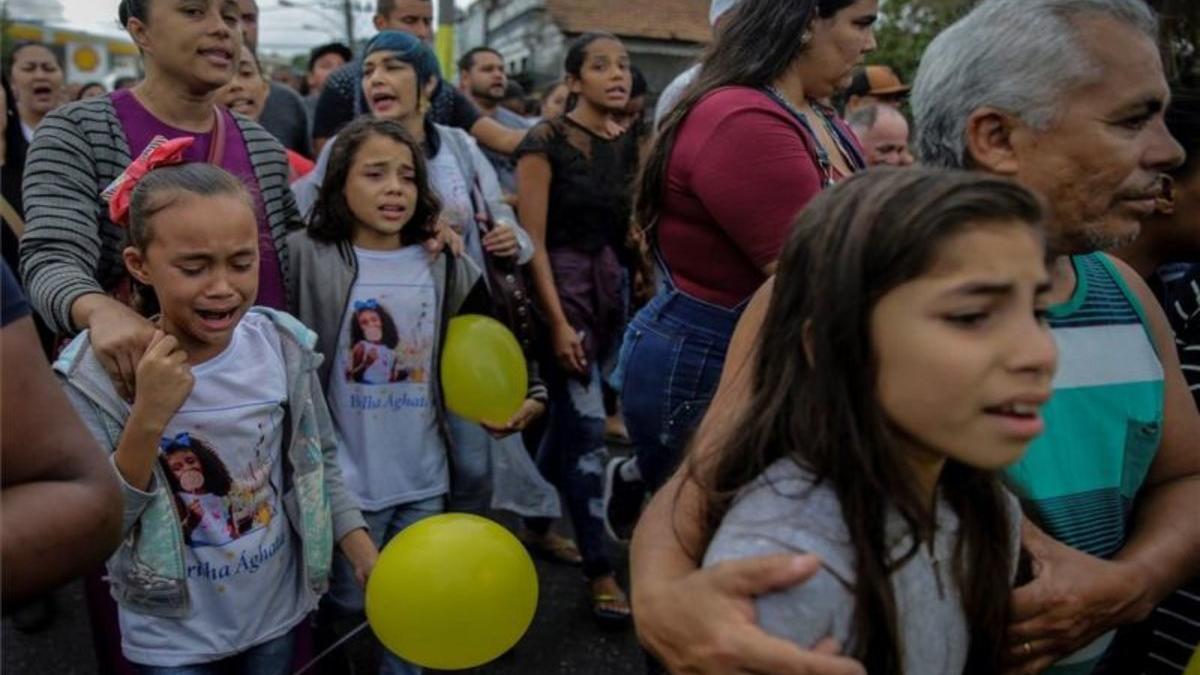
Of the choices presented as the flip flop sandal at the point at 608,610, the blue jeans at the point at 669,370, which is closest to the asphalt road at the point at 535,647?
the flip flop sandal at the point at 608,610

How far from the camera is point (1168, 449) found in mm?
1593

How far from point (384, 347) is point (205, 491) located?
84cm

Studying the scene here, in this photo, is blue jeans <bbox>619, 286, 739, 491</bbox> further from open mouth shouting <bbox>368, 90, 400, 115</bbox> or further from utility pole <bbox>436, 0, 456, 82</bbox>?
utility pole <bbox>436, 0, 456, 82</bbox>

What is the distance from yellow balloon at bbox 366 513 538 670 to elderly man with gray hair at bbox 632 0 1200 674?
0.73 metres

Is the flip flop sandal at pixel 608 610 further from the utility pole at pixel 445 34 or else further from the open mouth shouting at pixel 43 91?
→ the utility pole at pixel 445 34

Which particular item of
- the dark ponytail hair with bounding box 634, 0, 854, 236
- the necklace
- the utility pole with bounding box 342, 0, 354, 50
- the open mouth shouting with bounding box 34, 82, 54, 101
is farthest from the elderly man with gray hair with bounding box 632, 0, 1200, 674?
the utility pole with bounding box 342, 0, 354, 50

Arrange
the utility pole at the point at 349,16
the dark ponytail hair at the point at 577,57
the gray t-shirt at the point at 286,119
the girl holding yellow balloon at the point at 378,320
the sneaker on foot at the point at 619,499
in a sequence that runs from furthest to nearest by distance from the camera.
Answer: the utility pole at the point at 349,16
the gray t-shirt at the point at 286,119
the dark ponytail hair at the point at 577,57
the sneaker on foot at the point at 619,499
the girl holding yellow balloon at the point at 378,320

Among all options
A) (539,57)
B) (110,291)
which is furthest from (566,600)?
(539,57)

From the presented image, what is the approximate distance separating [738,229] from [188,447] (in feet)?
3.87

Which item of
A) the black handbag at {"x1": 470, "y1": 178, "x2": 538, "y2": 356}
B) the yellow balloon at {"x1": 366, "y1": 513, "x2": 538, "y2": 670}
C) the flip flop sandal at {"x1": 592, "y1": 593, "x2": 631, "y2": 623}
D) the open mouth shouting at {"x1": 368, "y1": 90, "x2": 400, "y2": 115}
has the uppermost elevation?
the open mouth shouting at {"x1": 368, "y1": 90, "x2": 400, "y2": 115}

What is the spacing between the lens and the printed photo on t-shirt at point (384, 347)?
2762 millimetres

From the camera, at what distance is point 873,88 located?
5156 mm

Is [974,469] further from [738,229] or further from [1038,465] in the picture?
[738,229]

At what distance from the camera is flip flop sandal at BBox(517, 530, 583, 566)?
13.2 ft
